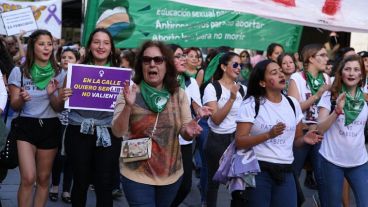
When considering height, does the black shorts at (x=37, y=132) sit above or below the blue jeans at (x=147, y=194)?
above

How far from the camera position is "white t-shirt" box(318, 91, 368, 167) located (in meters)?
6.09

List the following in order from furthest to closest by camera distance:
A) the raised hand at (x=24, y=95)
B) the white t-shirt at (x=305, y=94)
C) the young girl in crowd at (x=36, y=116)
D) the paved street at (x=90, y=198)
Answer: the paved street at (x=90, y=198), the white t-shirt at (x=305, y=94), the young girl in crowd at (x=36, y=116), the raised hand at (x=24, y=95)

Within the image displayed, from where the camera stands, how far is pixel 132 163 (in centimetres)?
504

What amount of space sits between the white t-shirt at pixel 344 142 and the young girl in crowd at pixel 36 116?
2459 millimetres

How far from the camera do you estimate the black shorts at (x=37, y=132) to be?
20.7 ft

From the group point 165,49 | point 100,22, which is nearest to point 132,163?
point 165,49

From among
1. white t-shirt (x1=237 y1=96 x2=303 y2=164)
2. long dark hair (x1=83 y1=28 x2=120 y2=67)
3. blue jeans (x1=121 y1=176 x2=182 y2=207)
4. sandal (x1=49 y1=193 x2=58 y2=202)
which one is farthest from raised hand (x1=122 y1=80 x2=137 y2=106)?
sandal (x1=49 y1=193 x2=58 y2=202)

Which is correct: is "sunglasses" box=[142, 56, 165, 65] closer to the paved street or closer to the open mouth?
the open mouth

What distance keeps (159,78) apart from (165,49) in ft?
0.80

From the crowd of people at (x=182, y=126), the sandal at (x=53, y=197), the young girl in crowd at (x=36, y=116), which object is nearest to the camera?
the crowd of people at (x=182, y=126)

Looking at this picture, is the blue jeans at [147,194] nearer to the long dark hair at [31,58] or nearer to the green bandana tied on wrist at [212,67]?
the long dark hair at [31,58]

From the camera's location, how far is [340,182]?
609 centimetres

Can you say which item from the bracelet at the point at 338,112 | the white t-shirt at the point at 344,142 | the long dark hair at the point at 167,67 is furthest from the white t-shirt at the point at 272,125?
the white t-shirt at the point at 344,142

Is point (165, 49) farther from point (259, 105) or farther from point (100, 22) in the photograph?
point (100, 22)
